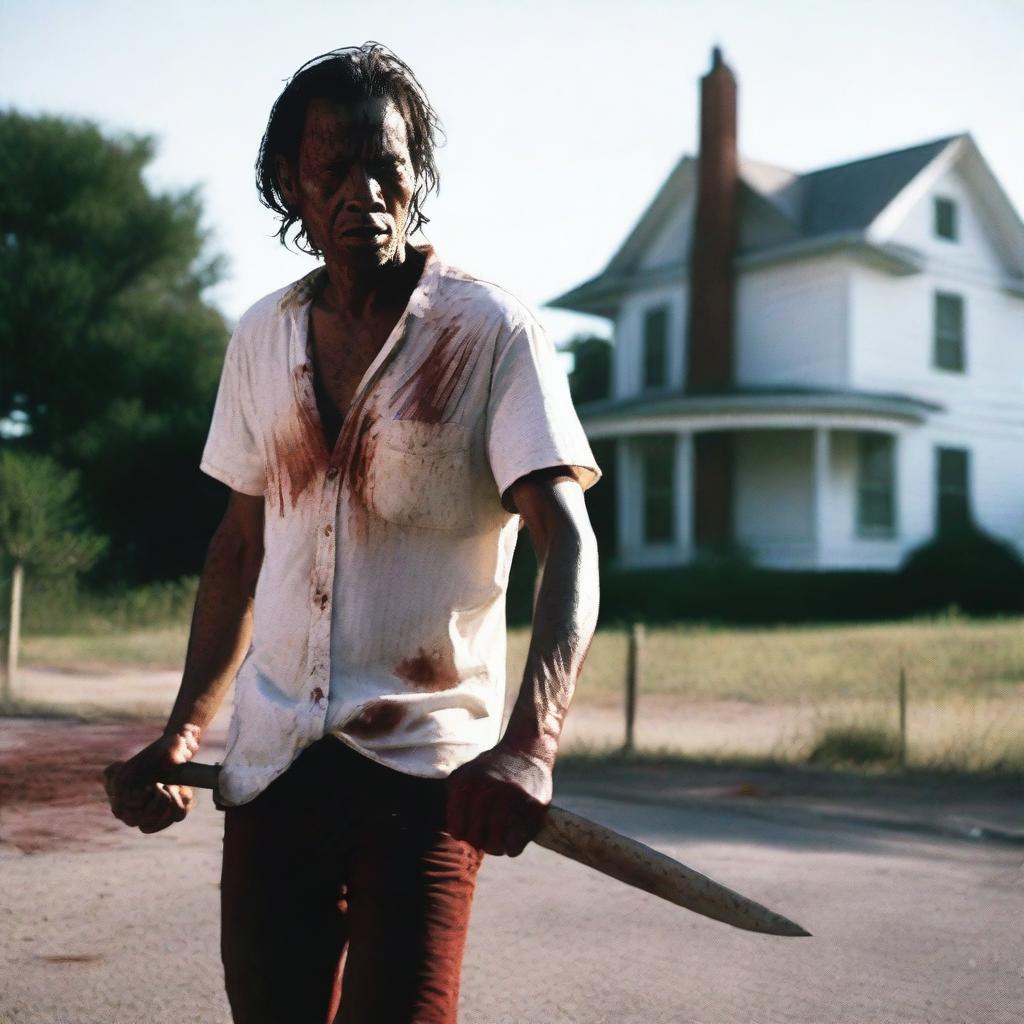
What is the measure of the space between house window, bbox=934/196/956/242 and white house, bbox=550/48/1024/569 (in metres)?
0.04

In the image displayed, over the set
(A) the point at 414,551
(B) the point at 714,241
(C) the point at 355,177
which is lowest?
(A) the point at 414,551

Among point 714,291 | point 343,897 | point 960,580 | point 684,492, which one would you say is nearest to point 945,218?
point 714,291

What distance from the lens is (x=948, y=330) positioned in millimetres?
27375

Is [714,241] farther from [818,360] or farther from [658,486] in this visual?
[658,486]

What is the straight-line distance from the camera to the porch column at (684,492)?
25.7 meters

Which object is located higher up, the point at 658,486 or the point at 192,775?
the point at 658,486

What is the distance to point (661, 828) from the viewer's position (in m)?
7.48

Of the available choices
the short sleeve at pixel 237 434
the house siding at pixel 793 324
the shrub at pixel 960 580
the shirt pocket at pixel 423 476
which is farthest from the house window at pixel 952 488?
the shirt pocket at pixel 423 476

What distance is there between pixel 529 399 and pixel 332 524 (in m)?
0.37

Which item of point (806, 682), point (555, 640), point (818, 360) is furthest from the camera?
point (818, 360)

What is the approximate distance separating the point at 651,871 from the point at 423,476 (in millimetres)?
690

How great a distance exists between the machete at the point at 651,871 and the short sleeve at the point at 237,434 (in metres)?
0.91

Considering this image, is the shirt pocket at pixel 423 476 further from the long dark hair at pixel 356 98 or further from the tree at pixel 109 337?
the tree at pixel 109 337

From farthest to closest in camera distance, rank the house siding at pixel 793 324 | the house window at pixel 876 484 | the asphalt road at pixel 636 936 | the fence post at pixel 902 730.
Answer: the house window at pixel 876 484, the house siding at pixel 793 324, the fence post at pixel 902 730, the asphalt road at pixel 636 936
